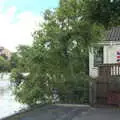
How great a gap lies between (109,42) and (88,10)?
13873 millimetres

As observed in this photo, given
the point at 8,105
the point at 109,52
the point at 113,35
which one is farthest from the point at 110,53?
the point at 8,105

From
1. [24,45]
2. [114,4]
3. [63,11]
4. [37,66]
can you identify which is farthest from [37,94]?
[114,4]

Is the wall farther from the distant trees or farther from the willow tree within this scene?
the distant trees

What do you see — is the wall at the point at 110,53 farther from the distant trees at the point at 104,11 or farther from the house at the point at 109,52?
the distant trees at the point at 104,11

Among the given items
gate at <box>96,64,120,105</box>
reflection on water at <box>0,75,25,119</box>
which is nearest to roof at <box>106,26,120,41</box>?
gate at <box>96,64,120,105</box>

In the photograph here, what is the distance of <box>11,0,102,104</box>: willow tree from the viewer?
1761cm

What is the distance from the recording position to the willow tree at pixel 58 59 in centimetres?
1761

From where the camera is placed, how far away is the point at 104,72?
18141mm

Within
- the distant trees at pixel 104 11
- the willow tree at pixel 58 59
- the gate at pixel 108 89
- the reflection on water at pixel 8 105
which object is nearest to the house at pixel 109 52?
the reflection on water at pixel 8 105

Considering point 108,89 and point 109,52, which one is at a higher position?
point 109,52

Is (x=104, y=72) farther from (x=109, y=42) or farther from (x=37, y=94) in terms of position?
(x=109, y=42)

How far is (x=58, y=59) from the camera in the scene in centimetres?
1791

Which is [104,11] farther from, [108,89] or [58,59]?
[58,59]

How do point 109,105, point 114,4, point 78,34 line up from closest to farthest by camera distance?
point 114,4, point 109,105, point 78,34
